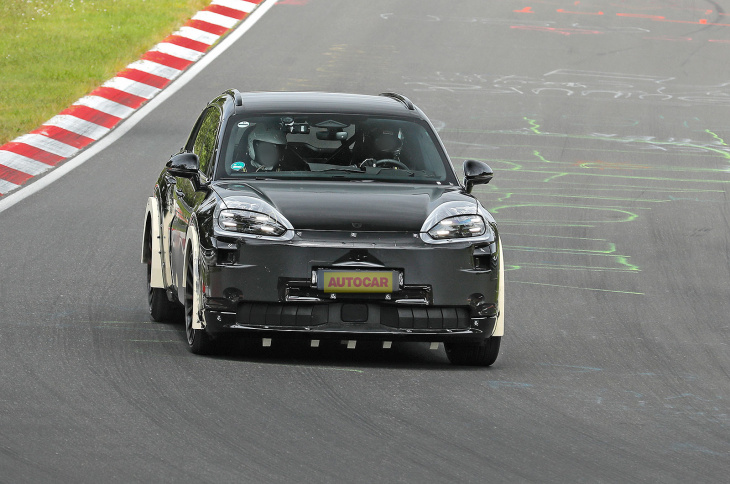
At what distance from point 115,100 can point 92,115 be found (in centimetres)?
98

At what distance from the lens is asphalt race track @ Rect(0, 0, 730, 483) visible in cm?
606

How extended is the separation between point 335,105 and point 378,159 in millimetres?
509

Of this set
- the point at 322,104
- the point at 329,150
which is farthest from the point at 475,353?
the point at 322,104

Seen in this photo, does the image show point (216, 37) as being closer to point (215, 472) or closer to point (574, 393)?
point (574, 393)

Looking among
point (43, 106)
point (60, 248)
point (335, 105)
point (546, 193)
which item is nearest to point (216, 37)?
point (43, 106)

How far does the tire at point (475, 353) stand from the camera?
8.27 m

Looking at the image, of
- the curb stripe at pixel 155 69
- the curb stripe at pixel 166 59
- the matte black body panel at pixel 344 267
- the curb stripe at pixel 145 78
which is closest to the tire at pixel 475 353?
the matte black body panel at pixel 344 267

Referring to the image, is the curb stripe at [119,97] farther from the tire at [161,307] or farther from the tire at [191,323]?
the tire at [191,323]

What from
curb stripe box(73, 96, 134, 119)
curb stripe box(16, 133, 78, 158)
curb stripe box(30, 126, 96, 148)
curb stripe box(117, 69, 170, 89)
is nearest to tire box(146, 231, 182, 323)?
curb stripe box(16, 133, 78, 158)

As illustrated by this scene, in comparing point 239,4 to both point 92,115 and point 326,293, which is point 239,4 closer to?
point 92,115

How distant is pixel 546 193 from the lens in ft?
51.5

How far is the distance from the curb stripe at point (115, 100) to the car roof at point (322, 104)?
6004mm

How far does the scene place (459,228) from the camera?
805 cm

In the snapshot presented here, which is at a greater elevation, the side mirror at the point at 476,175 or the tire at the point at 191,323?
the side mirror at the point at 476,175
